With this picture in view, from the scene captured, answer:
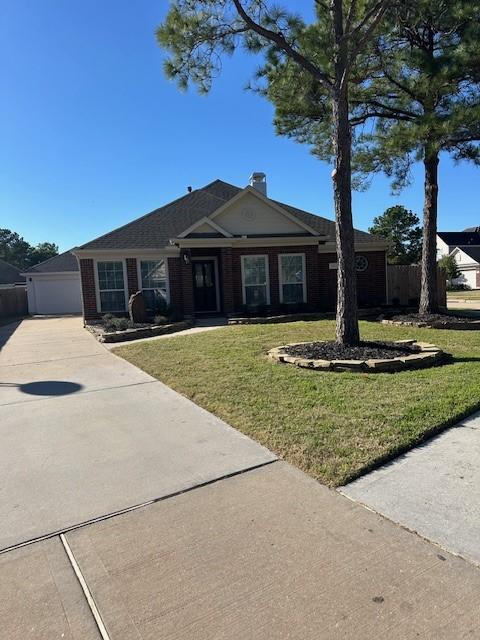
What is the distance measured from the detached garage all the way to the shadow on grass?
25.6 meters

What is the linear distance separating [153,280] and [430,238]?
29.7ft

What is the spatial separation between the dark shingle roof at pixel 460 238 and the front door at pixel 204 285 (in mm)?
53313

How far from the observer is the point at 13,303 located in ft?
86.6

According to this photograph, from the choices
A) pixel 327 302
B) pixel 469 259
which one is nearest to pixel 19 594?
pixel 327 302

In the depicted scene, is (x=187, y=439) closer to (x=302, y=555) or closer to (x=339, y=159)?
(x=302, y=555)

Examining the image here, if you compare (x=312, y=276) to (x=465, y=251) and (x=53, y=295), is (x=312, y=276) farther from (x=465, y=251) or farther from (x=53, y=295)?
(x=465, y=251)

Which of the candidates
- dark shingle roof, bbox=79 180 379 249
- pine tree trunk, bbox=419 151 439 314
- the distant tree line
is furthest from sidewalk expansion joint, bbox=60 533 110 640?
the distant tree line

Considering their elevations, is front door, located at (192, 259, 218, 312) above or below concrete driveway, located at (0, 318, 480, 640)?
above

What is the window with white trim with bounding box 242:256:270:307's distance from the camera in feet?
54.2

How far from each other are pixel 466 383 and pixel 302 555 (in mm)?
4086

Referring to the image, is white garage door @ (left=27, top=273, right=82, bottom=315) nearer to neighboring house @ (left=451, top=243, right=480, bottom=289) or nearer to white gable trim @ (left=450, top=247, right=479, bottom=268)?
neighboring house @ (left=451, top=243, right=480, bottom=289)

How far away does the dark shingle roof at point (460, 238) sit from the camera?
2434 inches

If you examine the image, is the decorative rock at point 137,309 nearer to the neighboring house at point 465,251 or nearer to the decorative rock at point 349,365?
the decorative rock at point 349,365

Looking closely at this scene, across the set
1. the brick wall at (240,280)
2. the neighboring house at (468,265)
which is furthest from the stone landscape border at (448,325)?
the neighboring house at (468,265)
